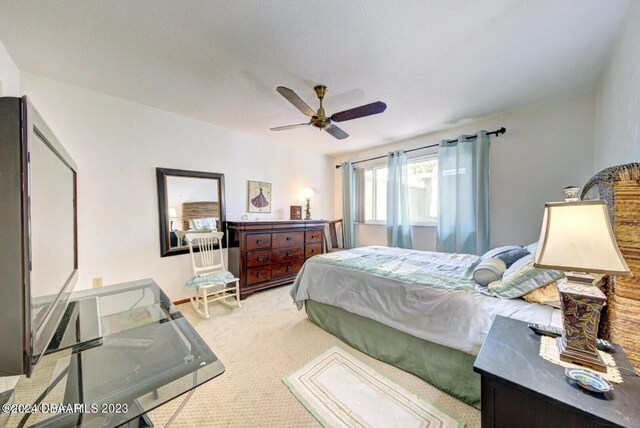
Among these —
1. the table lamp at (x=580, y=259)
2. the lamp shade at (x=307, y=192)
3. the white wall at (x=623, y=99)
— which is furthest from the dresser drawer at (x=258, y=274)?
the white wall at (x=623, y=99)

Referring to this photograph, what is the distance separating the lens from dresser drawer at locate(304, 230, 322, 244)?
386cm

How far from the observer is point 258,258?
10.8 ft

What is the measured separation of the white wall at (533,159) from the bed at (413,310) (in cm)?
107

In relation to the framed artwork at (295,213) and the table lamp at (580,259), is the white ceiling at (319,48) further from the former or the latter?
the framed artwork at (295,213)

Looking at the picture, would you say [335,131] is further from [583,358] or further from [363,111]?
[583,358]

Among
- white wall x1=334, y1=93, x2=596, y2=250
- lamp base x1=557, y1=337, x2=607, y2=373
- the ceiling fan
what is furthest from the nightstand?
white wall x1=334, y1=93, x2=596, y2=250

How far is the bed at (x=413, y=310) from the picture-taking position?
1.36 metres

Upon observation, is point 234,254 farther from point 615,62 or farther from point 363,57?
point 615,62

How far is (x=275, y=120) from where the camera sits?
3.09m

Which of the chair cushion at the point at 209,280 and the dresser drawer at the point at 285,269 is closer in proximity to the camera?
the chair cushion at the point at 209,280

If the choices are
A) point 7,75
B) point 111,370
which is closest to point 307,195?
point 7,75

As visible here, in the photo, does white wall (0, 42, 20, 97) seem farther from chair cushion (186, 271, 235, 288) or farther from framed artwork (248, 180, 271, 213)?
framed artwork (248, 180, 271, 213)

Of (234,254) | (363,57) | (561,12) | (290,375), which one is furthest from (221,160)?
(561,12)

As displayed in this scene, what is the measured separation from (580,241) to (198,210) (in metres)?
3.43
